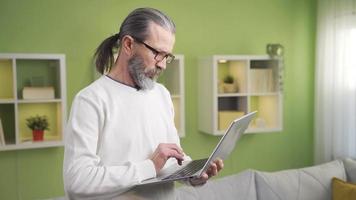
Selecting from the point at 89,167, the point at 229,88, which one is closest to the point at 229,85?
the point at 229,88

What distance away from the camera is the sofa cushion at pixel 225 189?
7.73ft

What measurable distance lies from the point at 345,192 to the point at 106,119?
2.02 metres

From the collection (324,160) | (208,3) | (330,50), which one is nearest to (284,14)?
(330,50)

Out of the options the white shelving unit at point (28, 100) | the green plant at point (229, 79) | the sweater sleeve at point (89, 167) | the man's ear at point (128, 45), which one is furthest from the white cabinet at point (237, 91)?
the sweater sleeve at point (89, 167)

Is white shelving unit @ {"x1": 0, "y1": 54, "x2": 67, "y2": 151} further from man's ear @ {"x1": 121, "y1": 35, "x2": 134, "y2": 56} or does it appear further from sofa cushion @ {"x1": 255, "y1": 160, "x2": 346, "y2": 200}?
sofa cushion @ {"x1": 255, "y1": 160, "x2": 346, "y2": 200}

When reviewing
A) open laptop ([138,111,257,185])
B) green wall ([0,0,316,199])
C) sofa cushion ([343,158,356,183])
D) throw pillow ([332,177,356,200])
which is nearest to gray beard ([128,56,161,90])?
open laptop ([138,111,257,185])

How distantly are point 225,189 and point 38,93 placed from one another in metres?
1.36

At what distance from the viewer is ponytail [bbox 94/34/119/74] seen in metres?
1.36

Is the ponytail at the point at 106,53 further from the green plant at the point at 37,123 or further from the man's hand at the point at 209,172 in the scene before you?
the green plant at the point at 37,123

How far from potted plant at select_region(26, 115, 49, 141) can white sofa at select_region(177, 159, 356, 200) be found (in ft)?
3.16

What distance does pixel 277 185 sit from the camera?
8.55ft

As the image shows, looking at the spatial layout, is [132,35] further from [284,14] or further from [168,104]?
[284,14]

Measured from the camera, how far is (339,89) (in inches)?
122

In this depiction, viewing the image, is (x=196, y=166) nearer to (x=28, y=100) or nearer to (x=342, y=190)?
(x=28, y=100)
